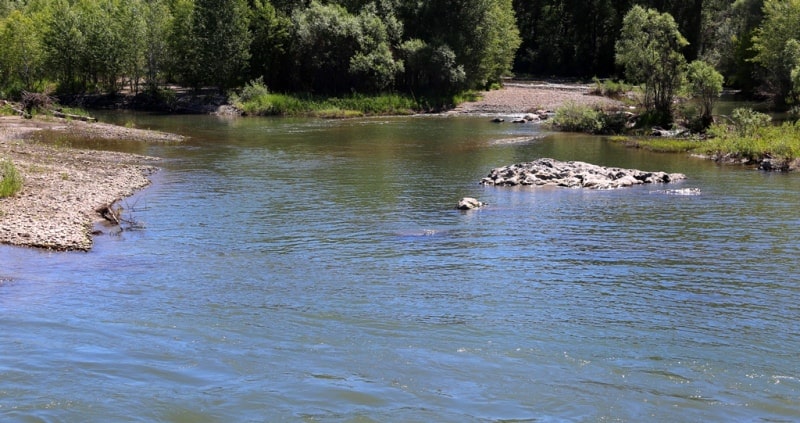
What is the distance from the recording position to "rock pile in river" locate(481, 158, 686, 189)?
128 feet

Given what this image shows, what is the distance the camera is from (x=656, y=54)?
60438mm

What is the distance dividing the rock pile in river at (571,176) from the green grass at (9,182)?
69.5 feet

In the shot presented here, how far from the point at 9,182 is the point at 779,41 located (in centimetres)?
6530

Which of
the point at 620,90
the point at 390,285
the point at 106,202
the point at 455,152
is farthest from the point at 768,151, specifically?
the point at 620,90

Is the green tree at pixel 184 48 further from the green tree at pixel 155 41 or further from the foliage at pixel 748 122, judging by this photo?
the foliage at pixel 748 122

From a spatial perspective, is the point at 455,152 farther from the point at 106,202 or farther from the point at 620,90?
the point at 620,90

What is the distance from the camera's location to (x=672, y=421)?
12602 mm

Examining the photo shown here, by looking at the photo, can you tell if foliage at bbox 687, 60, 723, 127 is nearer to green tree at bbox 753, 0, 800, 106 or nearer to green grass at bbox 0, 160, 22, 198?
green tree at bbox 753, 0, 800, 106

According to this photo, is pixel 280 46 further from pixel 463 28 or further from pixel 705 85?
pixel 705 85

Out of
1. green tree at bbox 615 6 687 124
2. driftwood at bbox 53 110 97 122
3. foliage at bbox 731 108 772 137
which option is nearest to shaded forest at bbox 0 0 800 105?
driftwood at bbox 53 110 97 122

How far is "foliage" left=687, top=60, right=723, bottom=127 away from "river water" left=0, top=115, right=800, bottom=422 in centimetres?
2122

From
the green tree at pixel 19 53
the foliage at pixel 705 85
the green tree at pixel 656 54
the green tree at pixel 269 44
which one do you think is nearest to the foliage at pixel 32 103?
the green tree at pixel 19 53

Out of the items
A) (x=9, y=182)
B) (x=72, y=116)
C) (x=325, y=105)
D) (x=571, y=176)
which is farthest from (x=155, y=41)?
(x=571, y=176)

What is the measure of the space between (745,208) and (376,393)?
23536 millimetres
